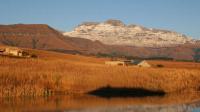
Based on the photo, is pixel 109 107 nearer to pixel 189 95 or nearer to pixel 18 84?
pixel 18 84

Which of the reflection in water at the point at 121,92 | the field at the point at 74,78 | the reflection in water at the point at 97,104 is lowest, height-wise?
the reflection in water at the point at 97,104

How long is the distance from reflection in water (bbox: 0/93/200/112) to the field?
1565mm

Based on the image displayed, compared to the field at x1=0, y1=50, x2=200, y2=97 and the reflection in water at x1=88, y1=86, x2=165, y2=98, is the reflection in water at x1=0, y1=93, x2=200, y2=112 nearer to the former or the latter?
the field at x1=0, y1=50, x2=200, y2=97

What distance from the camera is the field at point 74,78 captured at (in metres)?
47.3

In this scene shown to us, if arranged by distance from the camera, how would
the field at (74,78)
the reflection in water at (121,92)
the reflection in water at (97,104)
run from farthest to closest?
the reflection in water at (121,92)
the field at (74,78)
the reflection in water at (97,104)

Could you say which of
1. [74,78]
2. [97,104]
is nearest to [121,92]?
[74,78]

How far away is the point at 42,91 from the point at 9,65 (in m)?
5.40

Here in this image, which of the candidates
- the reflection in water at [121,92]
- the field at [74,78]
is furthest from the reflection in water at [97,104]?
the reflection in water at [121,92]

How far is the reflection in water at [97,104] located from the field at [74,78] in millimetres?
1565

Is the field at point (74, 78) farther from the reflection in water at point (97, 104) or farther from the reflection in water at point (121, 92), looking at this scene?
the reflection in water at point (97, 104)

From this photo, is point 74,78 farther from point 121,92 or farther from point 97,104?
point 97,104

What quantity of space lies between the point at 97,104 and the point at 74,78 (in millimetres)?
6782

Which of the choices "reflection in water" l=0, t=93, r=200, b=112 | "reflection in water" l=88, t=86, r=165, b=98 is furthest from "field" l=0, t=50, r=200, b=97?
"reflection in water" l=0, t=93, r=200, b=112

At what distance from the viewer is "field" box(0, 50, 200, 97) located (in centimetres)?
4734
